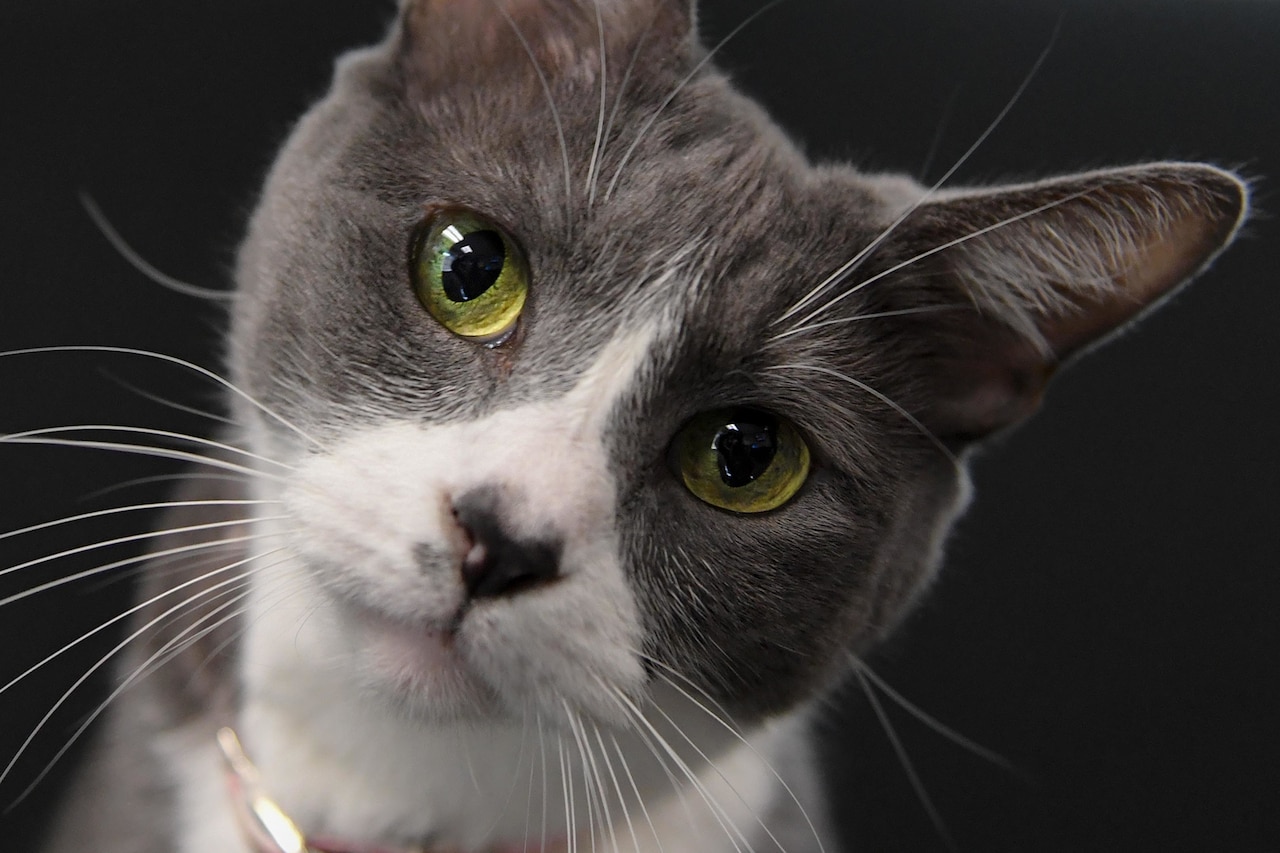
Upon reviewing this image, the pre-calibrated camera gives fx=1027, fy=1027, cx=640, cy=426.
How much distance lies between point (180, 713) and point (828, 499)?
0.67 meters

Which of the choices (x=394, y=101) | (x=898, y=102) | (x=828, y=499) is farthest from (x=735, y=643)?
(x=898, y=102)

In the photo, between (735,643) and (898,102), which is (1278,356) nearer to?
(898,102)

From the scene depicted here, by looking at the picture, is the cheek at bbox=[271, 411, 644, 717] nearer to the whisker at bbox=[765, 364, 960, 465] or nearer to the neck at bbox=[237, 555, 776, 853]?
the neck at bbox=[237, 555, 776, 853]

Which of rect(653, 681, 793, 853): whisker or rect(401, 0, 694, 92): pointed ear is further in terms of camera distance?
rect(401, 0, 694, 92): pointed ear

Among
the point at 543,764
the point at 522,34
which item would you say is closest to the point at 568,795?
the point at 543,764

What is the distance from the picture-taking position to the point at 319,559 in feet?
Answer: 2.29

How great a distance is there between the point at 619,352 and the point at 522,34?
0.35 metres

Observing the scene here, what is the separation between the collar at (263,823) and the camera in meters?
0.91

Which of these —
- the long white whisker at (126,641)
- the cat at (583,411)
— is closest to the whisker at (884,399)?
the cat at (583,411)

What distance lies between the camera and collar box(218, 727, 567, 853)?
91cm

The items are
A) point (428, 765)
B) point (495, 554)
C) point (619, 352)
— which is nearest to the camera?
point (495, 554)

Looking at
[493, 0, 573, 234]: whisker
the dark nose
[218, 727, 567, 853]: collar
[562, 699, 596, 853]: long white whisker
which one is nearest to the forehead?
[493, 0, 573, 234]: whisker

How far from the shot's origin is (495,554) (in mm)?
647

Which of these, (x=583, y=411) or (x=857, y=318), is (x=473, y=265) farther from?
(x=857, y=318)
